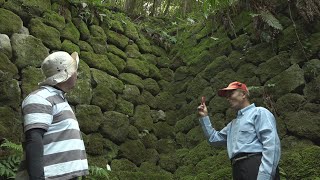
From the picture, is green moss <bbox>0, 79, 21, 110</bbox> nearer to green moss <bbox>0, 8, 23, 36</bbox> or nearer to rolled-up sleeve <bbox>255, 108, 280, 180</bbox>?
green moss <bbox>0, 8, 23, 36</bbox>

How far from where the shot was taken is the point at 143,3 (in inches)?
323

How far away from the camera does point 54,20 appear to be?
5461 millimetres

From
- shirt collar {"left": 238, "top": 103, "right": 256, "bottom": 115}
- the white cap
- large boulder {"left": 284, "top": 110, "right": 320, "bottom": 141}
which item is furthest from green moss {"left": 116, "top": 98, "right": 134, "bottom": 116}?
the white cap

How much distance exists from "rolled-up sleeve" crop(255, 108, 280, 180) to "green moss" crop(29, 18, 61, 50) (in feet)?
10.7

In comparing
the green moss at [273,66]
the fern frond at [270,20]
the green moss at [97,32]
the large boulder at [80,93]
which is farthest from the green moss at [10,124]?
the fern frond at [270,20]

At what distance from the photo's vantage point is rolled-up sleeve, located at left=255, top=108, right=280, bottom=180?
278 centimetres

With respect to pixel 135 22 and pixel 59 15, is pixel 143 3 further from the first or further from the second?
pixel 59 15

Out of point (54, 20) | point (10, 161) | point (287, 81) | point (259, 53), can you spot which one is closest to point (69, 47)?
point (54, 20)

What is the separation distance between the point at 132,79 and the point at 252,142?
3452mm

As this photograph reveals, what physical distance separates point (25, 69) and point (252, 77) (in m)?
3.06

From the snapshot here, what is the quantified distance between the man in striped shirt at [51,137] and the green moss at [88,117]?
251 cm

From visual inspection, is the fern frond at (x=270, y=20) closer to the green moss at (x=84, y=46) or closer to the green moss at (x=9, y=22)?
the green moss at (x=84, y=46)

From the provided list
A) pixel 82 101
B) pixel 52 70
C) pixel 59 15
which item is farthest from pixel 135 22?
pixel 52 70

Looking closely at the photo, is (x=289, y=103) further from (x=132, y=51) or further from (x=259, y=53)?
(x=132, y=51)
